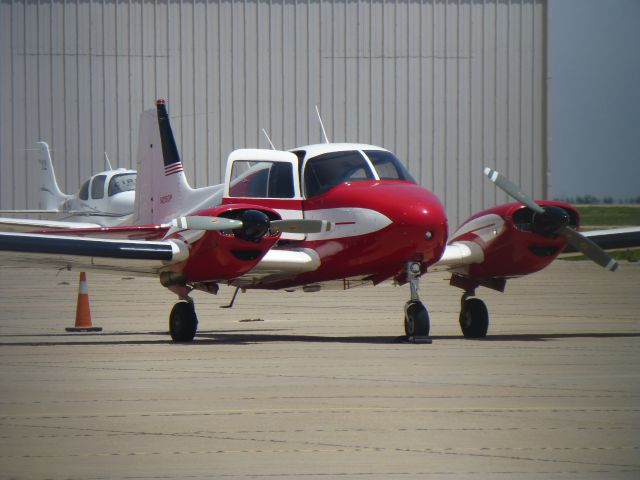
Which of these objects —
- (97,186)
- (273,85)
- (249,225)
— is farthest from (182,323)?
(273,85)

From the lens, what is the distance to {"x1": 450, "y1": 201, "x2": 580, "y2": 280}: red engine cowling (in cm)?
1625

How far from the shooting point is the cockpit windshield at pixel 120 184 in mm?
32344

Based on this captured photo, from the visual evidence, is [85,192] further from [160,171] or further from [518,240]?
[518,240]

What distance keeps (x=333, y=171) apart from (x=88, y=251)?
340cm

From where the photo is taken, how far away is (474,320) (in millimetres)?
16406

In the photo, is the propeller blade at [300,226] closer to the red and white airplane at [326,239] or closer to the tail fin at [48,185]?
the red and white airplane at [326,239]

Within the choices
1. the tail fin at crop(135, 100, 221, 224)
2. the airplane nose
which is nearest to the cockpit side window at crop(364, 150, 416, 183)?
the airplane nose

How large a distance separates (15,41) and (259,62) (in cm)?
718

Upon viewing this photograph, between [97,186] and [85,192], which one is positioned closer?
[97,186]

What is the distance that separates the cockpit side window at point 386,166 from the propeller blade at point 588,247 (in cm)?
214

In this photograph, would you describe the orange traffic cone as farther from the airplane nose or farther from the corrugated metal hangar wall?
the corrugated metal hangar wall

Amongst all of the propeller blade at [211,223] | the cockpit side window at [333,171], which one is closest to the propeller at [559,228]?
the cockpit side window at [333,171]

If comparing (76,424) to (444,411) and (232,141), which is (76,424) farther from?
(232,141)

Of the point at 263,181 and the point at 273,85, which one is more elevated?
the point at 273,85
